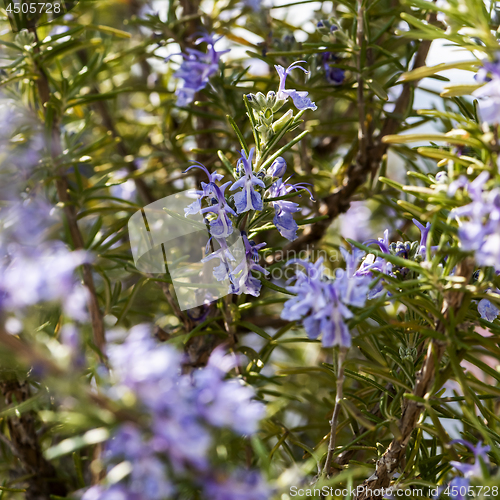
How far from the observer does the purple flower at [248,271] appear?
0.54m

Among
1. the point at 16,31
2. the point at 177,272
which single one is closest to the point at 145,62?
the point at 16,31

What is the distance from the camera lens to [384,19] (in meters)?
0.91

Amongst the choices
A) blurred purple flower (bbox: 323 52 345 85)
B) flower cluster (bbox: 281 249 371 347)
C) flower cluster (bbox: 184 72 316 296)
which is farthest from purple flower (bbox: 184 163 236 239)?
blurred purple flower (bbox: 323 52 345 85)

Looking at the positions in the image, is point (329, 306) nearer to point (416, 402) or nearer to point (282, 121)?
point (416, 402)

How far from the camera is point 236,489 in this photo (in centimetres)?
32

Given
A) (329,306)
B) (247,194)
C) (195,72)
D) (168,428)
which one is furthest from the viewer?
(195,72)

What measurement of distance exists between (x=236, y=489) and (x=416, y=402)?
23 cm

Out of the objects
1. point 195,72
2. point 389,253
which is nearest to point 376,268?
point 389,253

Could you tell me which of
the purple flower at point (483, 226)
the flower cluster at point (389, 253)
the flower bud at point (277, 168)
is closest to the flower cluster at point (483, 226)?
the purple flower at point (483, 226)

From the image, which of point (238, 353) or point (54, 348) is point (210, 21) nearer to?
point (238, 353)

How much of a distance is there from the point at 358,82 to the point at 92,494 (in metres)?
0.69

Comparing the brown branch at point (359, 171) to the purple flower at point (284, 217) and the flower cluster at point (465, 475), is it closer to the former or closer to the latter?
the purple flower at point (284, 217)

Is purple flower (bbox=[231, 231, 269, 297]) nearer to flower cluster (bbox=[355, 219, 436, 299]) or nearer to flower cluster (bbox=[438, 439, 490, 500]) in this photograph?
flower cluster (bbox=[355, 219, 436, 299])

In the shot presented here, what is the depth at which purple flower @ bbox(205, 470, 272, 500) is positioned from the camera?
32cm
